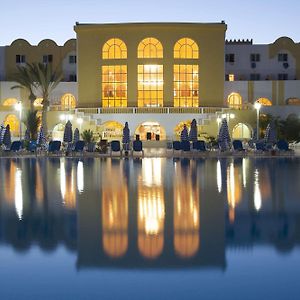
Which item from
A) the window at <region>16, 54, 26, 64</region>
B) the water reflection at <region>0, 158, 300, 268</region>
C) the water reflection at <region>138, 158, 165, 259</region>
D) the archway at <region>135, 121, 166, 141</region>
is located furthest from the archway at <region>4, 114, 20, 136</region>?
the water reflection at <region>138, 158, 165, 259</region>

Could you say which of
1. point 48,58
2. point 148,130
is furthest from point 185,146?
point 48,58

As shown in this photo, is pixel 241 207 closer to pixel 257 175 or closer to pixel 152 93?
pixel 257 175

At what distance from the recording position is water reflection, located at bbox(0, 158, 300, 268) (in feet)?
21.8

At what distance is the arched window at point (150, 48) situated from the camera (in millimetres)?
41688

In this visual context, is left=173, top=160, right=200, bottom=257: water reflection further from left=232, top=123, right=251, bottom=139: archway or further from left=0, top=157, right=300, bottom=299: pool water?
left=232, top=123, right=251, bottom=139: archway

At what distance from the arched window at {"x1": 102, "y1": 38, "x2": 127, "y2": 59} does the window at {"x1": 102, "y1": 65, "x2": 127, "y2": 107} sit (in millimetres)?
795

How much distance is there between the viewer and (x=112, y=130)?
4003 cm

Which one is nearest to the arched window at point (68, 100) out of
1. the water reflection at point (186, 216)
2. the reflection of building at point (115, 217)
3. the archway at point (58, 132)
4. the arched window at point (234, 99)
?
the archway at point (58, 132)

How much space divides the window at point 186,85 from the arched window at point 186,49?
0.80 metres

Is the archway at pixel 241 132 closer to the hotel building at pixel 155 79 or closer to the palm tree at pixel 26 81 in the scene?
the hotel building at pixel 155 79

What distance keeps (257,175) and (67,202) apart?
705 cm

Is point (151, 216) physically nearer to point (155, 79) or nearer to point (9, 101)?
point (155, 79)

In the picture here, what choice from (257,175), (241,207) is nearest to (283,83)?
(257,175)

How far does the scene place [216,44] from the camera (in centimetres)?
4197
